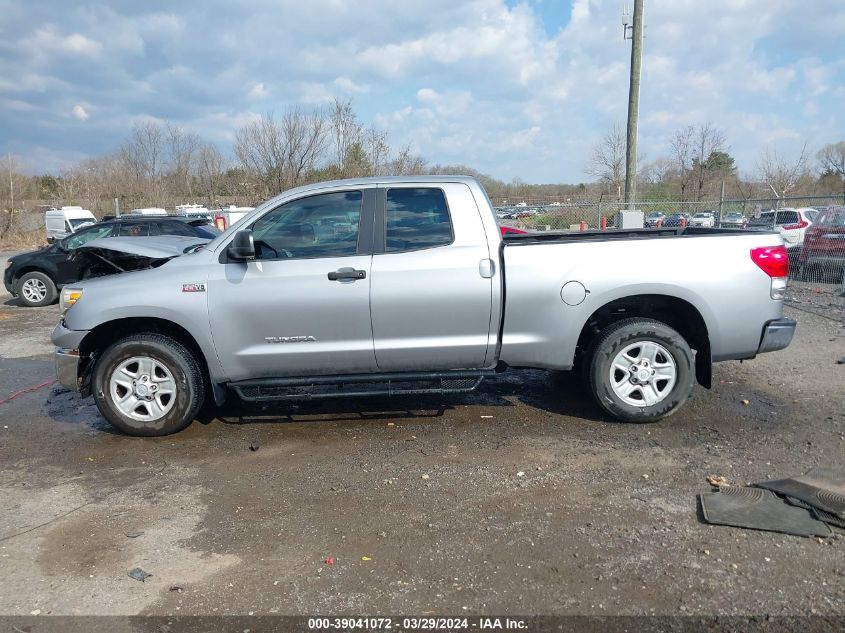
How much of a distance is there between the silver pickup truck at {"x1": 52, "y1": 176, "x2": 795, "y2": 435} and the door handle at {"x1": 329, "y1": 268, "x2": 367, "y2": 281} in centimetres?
2

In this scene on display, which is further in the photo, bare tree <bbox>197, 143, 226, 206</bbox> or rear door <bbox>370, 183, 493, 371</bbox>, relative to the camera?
bare tree <bbox>197, 143, 226, 206</bbox>

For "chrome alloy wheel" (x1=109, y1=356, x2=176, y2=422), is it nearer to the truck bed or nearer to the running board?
the running board

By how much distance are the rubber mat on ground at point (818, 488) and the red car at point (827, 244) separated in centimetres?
980

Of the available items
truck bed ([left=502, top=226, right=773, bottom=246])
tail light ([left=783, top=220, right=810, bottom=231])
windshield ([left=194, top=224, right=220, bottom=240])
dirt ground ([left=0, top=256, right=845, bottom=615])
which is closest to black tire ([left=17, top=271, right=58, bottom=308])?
windshield ([left=194, top=224, right=220, bottom=240])

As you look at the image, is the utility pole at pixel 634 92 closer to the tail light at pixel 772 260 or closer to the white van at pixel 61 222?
the tail light at pixel 772 260

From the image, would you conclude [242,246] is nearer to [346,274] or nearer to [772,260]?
[346,274]

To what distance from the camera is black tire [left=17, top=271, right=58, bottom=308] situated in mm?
12891

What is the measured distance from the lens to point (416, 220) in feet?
16.2

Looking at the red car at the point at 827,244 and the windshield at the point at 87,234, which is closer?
the red car at the point at 827,244

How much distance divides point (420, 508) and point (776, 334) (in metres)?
3.23

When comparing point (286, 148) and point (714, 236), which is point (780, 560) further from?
point (286, 148)

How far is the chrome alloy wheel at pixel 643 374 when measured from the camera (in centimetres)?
497

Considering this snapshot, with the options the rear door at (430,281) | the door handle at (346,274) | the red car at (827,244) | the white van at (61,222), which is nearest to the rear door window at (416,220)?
the rear door at (430,281)

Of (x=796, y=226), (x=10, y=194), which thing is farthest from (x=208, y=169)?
(x=796, y=226)
